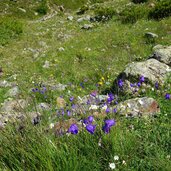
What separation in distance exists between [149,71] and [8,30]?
1163cm

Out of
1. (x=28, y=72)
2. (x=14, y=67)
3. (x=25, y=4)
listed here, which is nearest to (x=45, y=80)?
(x=28, y=72)

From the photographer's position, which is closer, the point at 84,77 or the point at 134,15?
the point at 84,77

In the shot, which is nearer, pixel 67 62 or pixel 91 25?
pixel 67 62

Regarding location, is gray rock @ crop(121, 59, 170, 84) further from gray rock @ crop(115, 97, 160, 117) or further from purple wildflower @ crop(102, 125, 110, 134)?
purple wildflower @ crop(102, 125, 110, 134)

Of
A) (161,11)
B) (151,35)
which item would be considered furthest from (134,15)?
(151,35)

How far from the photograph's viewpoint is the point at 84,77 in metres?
11.5

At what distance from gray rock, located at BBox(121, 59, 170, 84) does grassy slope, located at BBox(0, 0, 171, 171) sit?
1557 mm

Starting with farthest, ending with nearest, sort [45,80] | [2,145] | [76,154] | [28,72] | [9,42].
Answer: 1. [9,42]
2. [28,72]
3. [45,80]
4. [2,145]
5. [76,154]

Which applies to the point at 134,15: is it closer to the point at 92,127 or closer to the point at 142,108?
the point at 142,108

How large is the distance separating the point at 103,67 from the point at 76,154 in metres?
8.01

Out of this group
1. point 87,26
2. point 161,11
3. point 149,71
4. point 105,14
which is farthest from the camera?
point 105,14

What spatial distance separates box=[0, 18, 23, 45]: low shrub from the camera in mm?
17597

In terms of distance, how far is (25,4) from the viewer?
27094mm

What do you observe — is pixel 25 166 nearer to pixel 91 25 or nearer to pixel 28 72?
pixel 28 72
